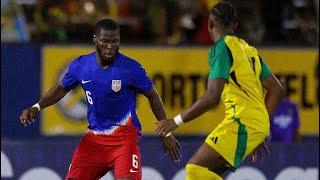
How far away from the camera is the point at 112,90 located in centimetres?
973

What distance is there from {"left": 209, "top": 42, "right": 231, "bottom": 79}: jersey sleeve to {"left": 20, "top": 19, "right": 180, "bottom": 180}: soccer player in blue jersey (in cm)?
87

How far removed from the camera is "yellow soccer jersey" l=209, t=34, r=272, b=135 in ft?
30.1

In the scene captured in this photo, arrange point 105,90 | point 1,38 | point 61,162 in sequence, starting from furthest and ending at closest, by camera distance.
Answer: point 1,38
point 61,162
point 105,90

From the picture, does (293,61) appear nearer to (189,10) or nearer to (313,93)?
(313,93)

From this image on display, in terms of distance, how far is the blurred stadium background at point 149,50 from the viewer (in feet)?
52.3

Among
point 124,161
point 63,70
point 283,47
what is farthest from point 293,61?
point 124,161

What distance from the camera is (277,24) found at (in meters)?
17.2

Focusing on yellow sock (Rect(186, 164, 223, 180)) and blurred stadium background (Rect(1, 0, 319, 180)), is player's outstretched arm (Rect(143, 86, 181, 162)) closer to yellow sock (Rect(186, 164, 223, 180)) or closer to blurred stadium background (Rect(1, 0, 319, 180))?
yellow sock (Rect(186, 164, 223, 180))

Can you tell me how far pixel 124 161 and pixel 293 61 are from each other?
23.8ft

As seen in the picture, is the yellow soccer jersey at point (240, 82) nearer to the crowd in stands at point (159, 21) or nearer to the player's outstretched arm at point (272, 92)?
the player's outstretched arm at point (272, 92)

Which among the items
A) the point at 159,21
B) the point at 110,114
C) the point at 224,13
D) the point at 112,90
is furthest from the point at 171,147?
the point at 159,21

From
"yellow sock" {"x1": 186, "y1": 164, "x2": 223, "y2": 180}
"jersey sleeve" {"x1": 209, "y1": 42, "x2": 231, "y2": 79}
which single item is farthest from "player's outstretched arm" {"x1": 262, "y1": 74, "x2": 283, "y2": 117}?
"yellow sock" {"x1": 186, "y1": 164, "x2": 223, "y2": 180}

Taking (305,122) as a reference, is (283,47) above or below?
above

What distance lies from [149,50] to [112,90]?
6496 mm
